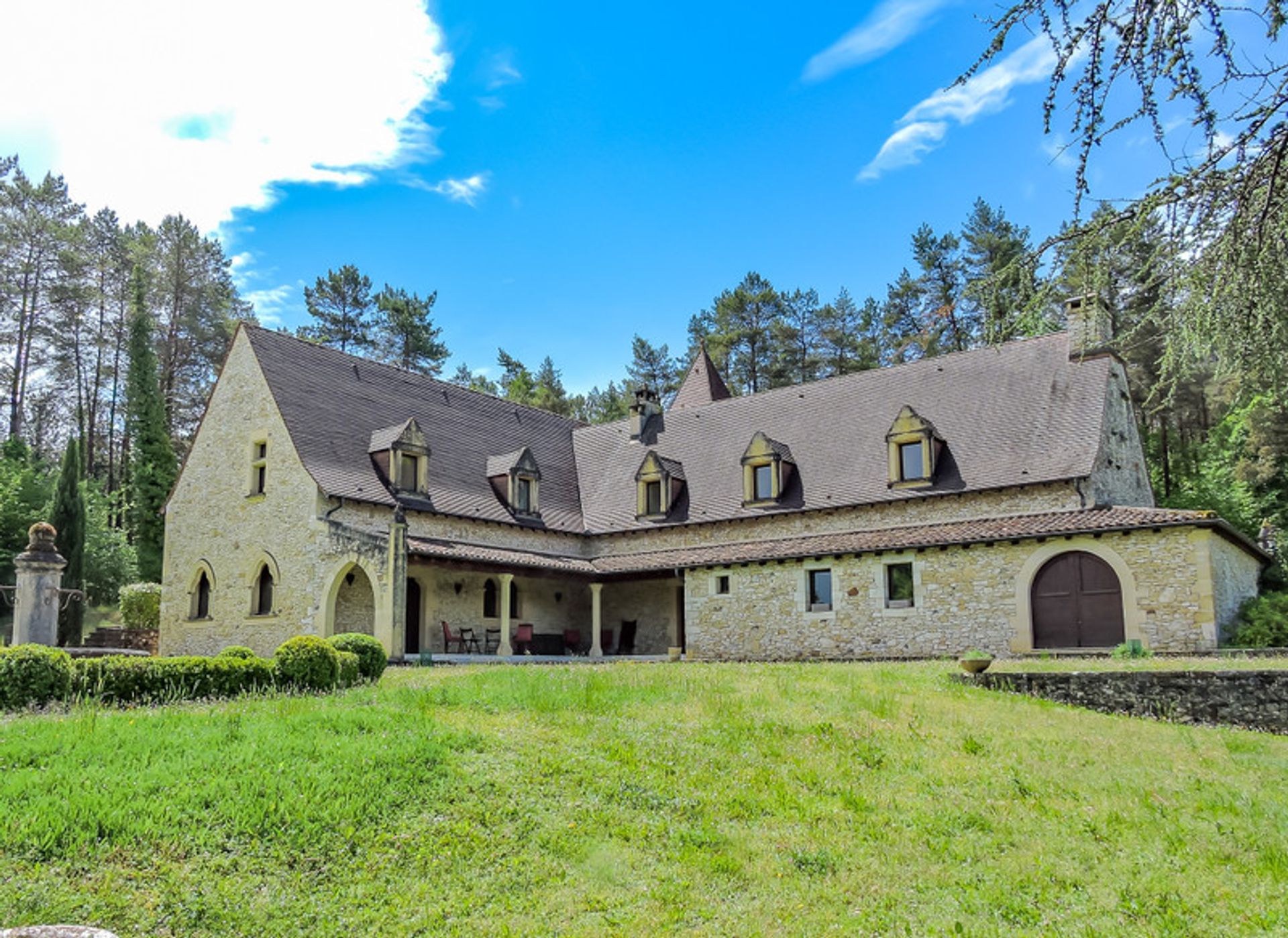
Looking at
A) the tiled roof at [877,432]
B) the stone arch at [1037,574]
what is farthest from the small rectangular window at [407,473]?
the stone arch at [1037,574]

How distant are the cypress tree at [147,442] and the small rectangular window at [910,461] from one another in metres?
27.7

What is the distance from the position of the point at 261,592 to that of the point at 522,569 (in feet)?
21.3

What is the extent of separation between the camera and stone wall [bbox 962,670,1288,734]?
12055mm

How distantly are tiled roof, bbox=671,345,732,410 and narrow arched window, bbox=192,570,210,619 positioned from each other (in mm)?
15957

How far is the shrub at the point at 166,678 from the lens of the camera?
37.9ft

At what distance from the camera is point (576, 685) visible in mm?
13141

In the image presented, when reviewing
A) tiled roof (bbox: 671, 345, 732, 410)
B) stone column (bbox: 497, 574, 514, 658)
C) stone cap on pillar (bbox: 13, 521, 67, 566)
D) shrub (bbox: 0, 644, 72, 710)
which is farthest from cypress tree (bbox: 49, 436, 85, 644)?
shrub (bbox: 0, 644, 72, 710)

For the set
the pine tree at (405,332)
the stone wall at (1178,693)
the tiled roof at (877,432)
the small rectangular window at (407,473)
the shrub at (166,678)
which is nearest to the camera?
the shrub at (166,678)

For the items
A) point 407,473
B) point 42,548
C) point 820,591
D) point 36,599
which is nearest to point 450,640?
point 407,473

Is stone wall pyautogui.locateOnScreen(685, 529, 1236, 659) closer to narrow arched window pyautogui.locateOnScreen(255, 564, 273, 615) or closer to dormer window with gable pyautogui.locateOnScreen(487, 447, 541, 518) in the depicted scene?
dormer window with gable pyautogui.locateOnScreen(487, 447, 541, 518)

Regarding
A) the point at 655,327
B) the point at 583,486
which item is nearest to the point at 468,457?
the point at 583,486

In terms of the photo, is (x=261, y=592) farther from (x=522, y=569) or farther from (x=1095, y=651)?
(x=1095, y=651)

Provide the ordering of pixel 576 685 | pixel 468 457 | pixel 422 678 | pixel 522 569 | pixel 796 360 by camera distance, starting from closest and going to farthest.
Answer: pixel 576 685 < pixel 422 678 < pixel 522 569 < pixel 468 457 < pixel 796 360

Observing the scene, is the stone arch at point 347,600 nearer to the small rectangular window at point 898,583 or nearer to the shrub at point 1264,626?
the small rectangular window at point 898,583
